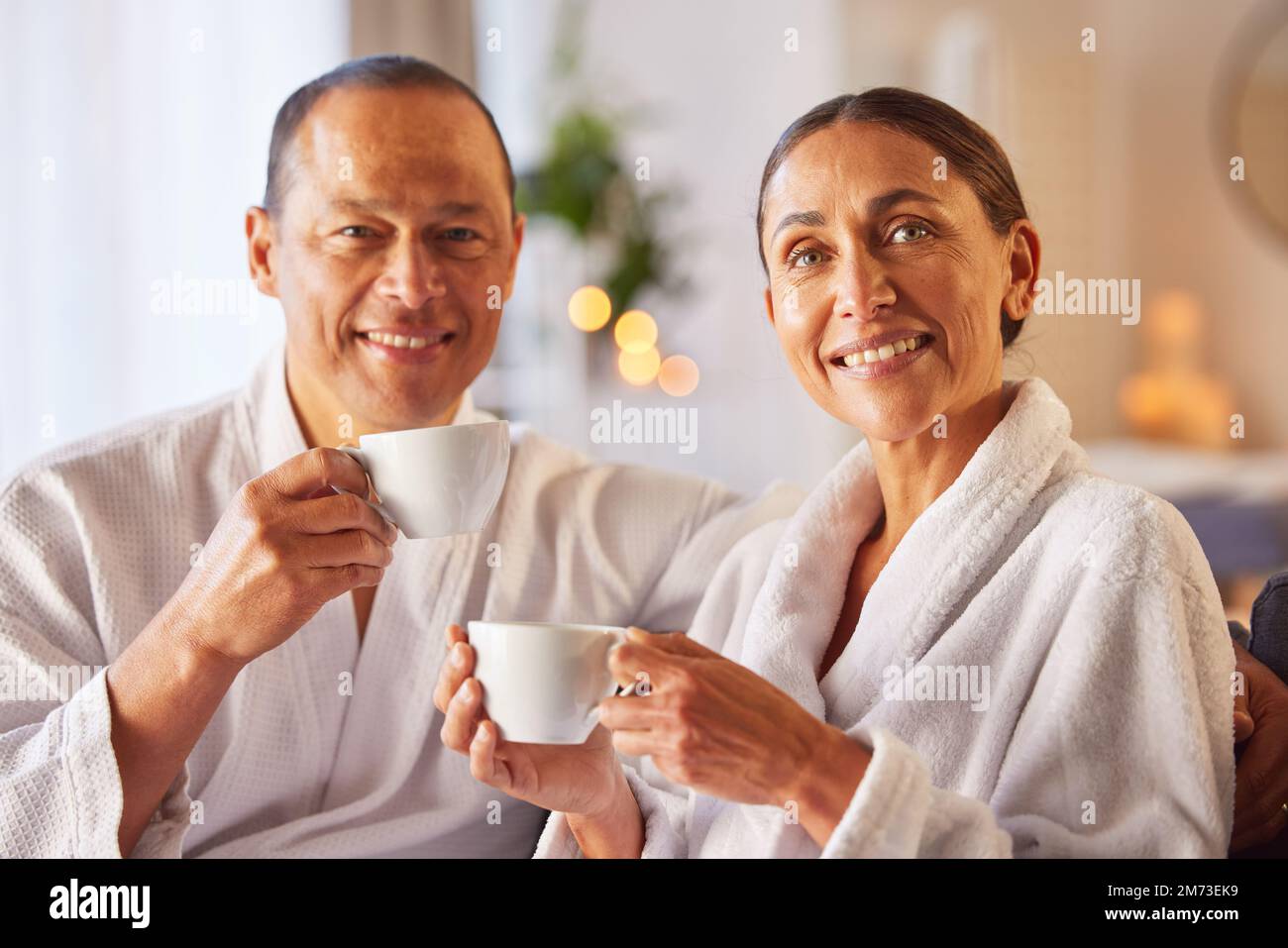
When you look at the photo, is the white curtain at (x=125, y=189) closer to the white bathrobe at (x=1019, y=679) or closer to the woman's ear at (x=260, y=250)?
the woman's ear at (x=260, y=250)

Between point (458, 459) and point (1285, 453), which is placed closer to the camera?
point (458, 459)

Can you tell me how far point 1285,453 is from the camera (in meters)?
3.10

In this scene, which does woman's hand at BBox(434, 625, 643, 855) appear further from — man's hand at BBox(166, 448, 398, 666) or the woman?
man's hand at BBox(166, 448, 398, 666)

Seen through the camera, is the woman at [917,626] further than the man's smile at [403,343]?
No

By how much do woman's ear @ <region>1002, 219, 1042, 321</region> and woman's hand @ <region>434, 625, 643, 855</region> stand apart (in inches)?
19.2

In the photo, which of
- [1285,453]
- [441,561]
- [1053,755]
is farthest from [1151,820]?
[1285,453]

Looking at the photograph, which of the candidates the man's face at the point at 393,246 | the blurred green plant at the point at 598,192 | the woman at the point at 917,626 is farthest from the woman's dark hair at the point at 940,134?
the blurred green plant at the point at 598,192

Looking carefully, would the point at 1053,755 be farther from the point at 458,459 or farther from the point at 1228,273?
the point at 1228,273

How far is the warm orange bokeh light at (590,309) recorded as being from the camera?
2.31m

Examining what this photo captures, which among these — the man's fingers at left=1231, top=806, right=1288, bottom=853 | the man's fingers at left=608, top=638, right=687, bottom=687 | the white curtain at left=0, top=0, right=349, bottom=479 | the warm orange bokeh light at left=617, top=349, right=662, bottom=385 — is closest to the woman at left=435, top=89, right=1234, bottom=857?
the man's fingers at left=608, top=638, right=687, bottom=687

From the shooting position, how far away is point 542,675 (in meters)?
0.74

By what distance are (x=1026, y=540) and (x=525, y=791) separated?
1.36ft

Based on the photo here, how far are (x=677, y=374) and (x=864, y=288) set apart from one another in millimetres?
1815

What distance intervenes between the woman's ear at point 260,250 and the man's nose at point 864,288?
2.06ft
